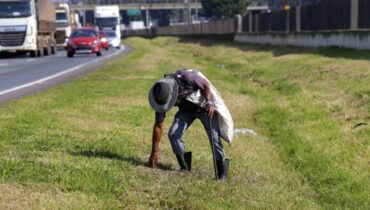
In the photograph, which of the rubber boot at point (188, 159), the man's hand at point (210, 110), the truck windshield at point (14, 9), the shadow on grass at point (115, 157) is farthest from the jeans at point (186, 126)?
the truck windshield at point (14, 9)

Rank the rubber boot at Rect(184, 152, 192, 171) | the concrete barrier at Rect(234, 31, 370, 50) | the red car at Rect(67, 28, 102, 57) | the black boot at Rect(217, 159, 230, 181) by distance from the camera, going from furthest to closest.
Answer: the red car at Rect(67, 28, 102, 57), the concrete barrier at Rect(234, 31, 370, 50), the rubber boot at Rect(184, 152, 192, 171), the black boot at Rect(217, 159, 230, 181)

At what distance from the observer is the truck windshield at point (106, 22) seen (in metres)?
72.4

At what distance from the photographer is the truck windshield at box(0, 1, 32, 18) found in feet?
134

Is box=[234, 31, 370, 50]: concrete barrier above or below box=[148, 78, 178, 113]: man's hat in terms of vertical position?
below

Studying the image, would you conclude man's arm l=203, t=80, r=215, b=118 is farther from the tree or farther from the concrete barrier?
the tree

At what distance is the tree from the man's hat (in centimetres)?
11712

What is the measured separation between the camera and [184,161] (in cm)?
950

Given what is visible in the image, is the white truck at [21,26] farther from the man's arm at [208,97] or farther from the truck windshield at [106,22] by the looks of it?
the man's arm at [208,97]

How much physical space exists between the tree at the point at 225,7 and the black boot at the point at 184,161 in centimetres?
11642

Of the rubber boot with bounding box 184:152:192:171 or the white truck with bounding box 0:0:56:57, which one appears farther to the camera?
the white truck with bounding box 0:0:56:57

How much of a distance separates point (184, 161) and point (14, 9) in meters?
33.3

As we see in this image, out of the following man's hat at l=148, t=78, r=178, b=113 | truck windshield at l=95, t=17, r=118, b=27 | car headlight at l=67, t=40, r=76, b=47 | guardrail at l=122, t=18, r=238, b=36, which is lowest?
guardrail at l=122, t=18, r=238, b=36

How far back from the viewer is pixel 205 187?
846 centimetres

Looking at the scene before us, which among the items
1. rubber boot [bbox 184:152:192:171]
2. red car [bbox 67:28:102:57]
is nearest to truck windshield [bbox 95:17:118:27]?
red car [bbox 67:28:102:57]
